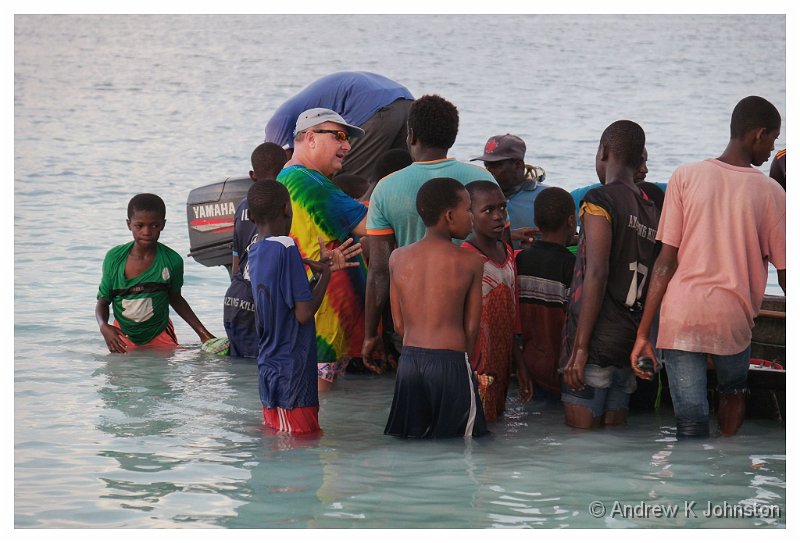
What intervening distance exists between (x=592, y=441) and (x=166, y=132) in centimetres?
2279

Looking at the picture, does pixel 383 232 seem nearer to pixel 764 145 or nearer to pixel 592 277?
pixel 592 277

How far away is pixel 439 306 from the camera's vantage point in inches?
234

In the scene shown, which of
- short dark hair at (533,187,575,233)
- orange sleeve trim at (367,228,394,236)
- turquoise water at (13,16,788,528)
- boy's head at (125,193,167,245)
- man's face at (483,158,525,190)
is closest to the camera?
turquoise water at (13,16,788,528)

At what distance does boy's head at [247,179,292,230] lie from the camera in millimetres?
6105

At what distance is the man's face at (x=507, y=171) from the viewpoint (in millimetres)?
7922

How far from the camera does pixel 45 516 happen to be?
5254 mm

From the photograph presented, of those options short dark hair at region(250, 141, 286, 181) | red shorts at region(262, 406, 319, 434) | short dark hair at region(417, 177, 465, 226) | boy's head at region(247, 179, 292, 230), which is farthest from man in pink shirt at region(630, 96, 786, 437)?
short dark hair at region(250, 141, 286, 181)

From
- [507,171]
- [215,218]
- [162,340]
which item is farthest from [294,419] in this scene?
[215,218]

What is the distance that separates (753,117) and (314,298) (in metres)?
2.29

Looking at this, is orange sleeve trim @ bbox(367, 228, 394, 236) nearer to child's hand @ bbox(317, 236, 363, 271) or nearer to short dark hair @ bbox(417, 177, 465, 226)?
child's hand @ bbox(317, 236, 363, 271)

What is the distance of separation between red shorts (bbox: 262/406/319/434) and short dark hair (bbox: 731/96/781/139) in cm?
254

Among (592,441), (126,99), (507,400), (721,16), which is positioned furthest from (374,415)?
(721,16)

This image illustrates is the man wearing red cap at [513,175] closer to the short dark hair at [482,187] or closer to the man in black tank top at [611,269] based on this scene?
the short dark hair at [482,187]

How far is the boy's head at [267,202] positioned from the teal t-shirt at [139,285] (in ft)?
8.32
